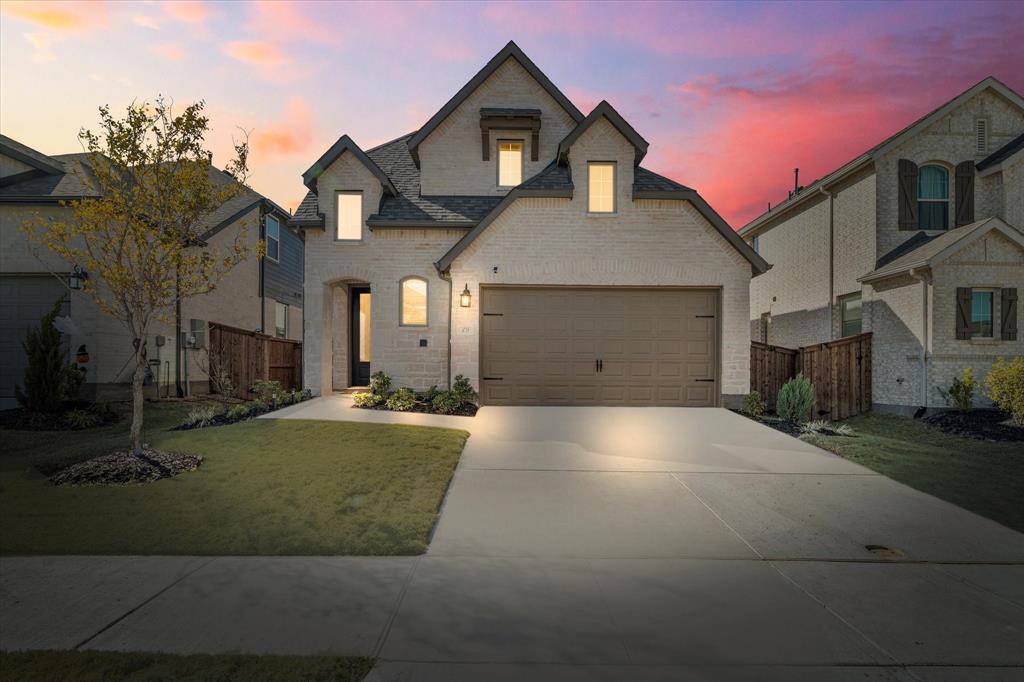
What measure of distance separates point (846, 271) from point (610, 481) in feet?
48.9

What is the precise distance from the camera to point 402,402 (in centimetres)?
1252

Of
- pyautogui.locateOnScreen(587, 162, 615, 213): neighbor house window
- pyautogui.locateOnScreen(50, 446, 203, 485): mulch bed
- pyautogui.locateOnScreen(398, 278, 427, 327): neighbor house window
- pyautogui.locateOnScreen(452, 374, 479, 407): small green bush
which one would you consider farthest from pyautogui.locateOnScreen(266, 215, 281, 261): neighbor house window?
pyautogui.locateOnScreen(50, 446, 203, 485): mulch bed

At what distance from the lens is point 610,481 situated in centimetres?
722

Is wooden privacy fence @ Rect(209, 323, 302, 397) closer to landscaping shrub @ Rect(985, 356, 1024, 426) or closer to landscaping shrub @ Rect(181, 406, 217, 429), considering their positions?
landscaping shrub @ Rect(181, 406, 217, 429)

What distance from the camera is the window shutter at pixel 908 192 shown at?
15961 mm

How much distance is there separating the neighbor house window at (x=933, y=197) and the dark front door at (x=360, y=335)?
1752 cm

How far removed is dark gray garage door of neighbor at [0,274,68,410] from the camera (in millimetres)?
13961

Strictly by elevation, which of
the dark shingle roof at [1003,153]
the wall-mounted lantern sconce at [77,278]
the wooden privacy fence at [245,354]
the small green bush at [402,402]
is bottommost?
the small green bush at [402,402]

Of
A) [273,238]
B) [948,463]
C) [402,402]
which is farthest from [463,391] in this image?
[273,238]

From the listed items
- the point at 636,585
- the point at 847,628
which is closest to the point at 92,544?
the point at 636,585

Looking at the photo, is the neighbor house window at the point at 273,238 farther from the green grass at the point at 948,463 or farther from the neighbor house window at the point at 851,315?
the neighbor house window at the point at 851,315

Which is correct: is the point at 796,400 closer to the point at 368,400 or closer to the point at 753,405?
the point at 753,405

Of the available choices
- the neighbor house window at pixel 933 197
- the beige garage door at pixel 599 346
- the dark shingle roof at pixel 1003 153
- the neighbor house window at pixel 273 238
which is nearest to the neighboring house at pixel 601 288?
the beige garage door at pixel 599 346

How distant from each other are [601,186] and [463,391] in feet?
21.2
